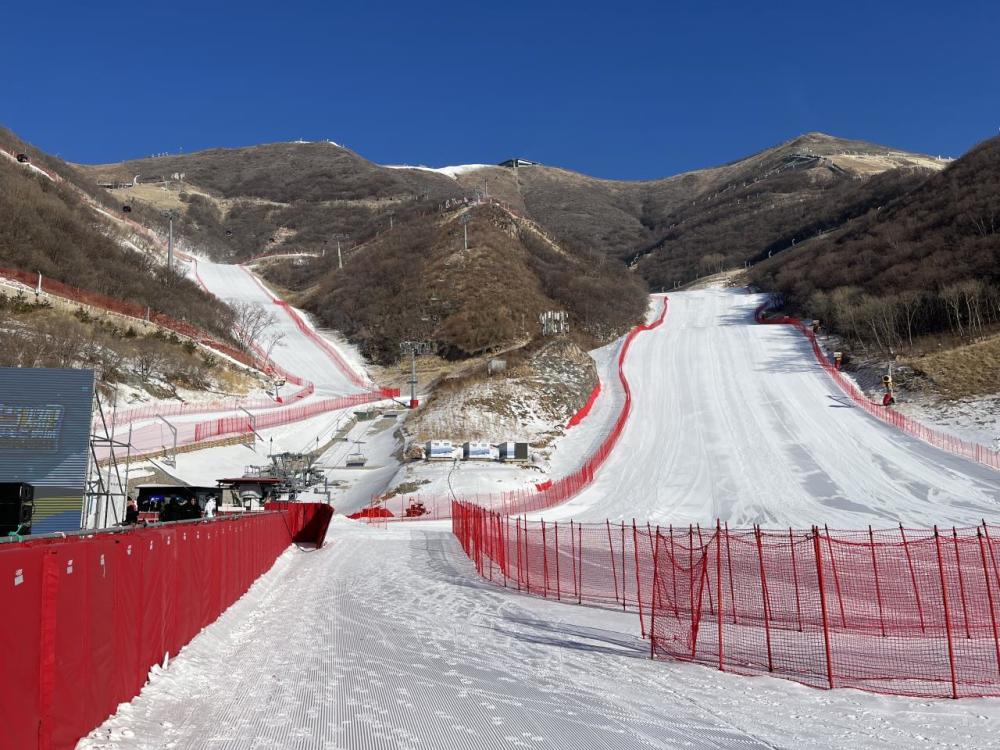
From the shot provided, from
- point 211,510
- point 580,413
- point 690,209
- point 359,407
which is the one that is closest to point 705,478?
point 580,413

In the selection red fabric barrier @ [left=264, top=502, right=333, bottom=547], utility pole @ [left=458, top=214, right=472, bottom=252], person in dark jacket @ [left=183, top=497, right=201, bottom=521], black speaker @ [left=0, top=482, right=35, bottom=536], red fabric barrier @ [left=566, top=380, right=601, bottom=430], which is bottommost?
red fabric barrier @ [left=264, top=502, right=333, bottom=547]

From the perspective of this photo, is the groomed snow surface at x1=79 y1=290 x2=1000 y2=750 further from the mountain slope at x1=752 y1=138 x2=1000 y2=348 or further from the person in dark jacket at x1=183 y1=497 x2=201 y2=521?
the mountain slope at x1=752 y1=138 x2=1000 y2=348

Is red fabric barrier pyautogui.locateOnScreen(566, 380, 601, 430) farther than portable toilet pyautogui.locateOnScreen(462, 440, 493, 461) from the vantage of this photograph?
Yes

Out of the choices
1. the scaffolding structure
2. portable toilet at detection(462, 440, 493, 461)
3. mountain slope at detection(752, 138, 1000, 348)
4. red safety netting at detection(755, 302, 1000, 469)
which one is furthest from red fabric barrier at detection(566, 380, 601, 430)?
the scaffolding structure

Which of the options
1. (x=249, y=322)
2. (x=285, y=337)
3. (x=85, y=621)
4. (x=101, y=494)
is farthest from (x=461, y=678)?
(x=285, y=337)

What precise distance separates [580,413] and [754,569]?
106 ft

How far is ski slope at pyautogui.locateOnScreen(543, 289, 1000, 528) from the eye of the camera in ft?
96.5

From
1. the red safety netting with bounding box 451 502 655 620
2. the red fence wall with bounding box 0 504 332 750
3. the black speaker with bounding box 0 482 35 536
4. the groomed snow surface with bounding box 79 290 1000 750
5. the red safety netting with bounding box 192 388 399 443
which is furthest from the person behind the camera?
the red safety netting with bounding box 192 388 399 443

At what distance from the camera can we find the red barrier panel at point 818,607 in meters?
9.97

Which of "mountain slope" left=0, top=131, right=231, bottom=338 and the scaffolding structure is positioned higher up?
"mountain slope" left=0, top=131, right=231, bottom=338

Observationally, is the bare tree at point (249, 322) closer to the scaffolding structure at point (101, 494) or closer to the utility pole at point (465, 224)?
the utility pole at point (465, 224)

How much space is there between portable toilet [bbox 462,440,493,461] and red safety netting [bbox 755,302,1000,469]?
20.6 metres

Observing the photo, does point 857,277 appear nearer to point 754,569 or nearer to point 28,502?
point 754,569

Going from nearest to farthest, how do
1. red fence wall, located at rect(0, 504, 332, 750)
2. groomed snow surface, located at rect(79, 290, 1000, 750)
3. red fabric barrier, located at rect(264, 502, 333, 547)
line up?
red fence wall, located at rect(0, 504, 332, 750), groomed snow surface, located at rect(79, 290, 1000, 750), red fabric barrier, located at rect(264, 502, 333, 547)
